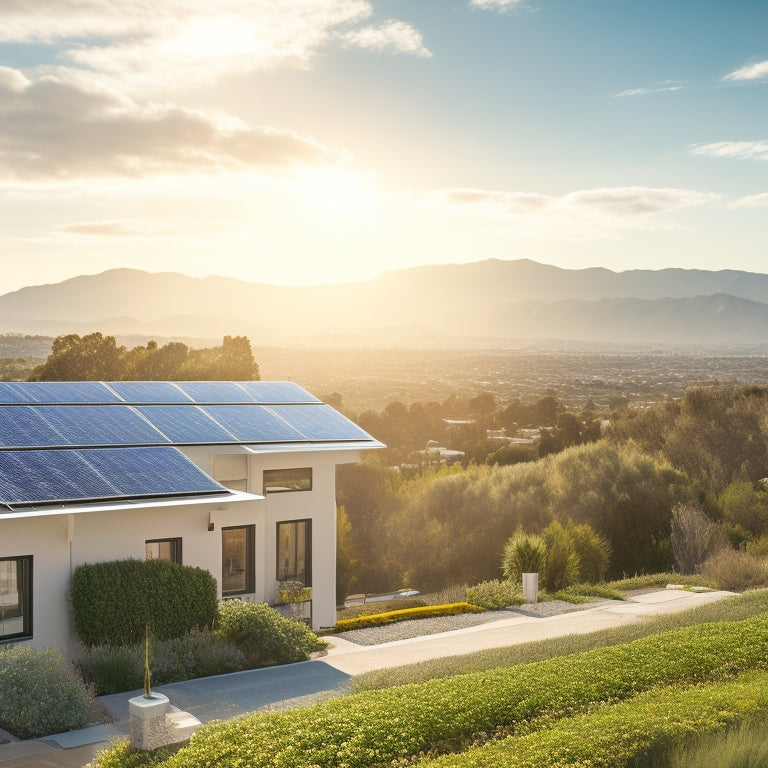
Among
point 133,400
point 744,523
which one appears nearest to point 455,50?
point 133,400

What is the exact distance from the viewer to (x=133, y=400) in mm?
19891

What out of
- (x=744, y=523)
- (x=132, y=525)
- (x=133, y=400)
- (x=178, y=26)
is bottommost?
(x=744, y=523)

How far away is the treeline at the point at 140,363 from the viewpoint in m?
46.8

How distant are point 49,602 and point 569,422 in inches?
1539

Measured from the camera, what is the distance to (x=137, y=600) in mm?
14727

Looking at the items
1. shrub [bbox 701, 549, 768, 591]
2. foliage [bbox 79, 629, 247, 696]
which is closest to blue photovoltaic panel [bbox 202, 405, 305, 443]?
foliage [bbox 79, 629, 247, 696]

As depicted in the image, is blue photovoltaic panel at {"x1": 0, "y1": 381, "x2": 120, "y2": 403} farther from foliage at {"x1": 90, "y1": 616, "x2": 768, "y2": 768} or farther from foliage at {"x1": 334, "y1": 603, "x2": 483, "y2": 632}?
foliage at {"x1": 90, "y1": 616, "x2": 768, "y2": 768}

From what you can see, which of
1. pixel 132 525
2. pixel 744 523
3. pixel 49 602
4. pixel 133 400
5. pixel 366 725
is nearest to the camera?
pixel 366 725

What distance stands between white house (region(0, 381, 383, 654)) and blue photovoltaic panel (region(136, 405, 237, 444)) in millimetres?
46

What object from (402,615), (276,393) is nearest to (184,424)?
(276,393)

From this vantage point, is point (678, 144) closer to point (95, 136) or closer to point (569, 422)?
point (569, 422)

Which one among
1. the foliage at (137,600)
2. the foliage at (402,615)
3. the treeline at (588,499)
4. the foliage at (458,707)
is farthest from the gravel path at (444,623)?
the treeline at (588,499)

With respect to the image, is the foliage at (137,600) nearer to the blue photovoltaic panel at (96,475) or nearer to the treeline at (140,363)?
the blue photovoltaic panel at (96,475)

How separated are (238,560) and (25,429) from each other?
202 inches
